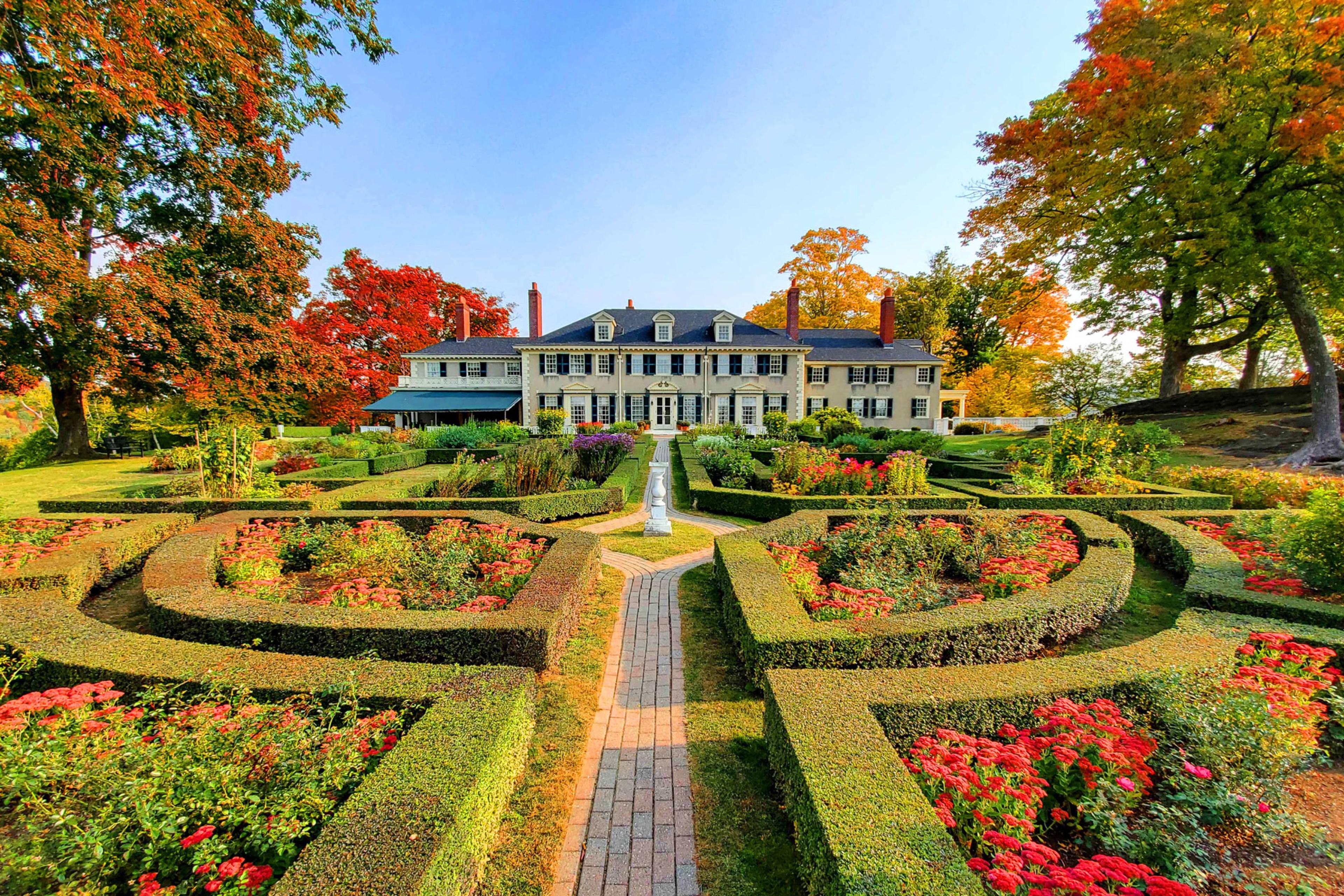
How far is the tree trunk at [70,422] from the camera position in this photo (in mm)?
17453

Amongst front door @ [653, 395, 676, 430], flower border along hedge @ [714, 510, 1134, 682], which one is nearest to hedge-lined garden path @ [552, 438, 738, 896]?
flower border along hedge @ [714, 510, 1134, 682]

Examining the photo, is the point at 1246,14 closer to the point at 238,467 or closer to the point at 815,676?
the point at 815,676

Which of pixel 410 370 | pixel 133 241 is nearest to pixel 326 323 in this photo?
pixel 410 370

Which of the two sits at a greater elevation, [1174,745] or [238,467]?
[238,467]

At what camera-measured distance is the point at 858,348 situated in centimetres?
3023

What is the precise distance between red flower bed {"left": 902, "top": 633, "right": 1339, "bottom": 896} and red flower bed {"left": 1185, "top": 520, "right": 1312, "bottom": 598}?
214cm

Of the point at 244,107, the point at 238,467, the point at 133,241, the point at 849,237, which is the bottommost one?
the point at 238,467

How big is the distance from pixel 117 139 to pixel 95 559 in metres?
17.7

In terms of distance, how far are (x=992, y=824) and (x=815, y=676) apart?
1090mm

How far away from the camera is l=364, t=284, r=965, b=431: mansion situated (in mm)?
28203

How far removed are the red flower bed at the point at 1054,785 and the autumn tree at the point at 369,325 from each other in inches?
1319

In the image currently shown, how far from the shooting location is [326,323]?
31.0 metres

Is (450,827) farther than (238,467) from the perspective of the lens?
No

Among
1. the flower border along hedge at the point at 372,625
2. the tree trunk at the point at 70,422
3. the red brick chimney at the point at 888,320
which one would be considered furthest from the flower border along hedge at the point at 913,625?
the red brick chimney at the point at 888,320
